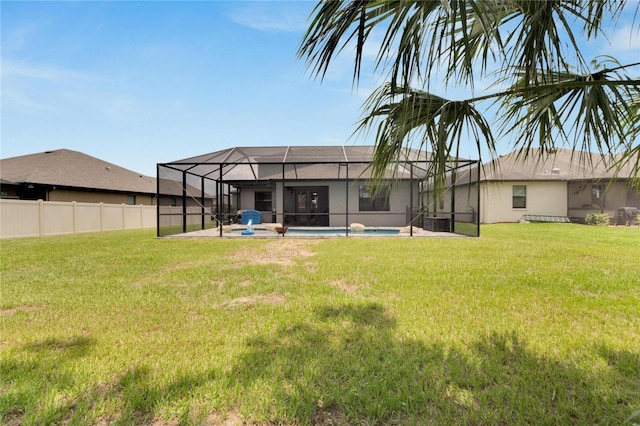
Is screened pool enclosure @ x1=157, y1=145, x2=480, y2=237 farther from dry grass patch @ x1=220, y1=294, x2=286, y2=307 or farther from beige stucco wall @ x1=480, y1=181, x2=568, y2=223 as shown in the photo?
dry grass patch @ x1=220, y1=294, x2=286, y2=307

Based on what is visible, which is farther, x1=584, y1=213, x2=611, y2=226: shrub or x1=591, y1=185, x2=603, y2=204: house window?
x1=591, y1=185, x2=603, y2=204: house window

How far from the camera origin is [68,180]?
52.2ft

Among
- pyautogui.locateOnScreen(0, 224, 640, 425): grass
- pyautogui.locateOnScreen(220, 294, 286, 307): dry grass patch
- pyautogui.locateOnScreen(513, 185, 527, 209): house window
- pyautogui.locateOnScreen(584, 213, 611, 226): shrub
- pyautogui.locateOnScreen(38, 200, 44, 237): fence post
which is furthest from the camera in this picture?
pyautogui.locateOnScreen(513, 185, 527, 209): house window

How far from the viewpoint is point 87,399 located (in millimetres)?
1890

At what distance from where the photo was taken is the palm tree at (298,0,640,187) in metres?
1.53

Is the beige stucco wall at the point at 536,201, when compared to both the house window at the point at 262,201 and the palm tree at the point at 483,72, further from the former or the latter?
the palm tree at the point at 483,72

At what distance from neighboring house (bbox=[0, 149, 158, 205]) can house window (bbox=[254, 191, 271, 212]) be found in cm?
855

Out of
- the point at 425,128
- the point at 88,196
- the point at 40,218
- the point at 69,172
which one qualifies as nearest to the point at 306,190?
the point at 40,218

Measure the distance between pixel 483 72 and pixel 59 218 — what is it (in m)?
16.5

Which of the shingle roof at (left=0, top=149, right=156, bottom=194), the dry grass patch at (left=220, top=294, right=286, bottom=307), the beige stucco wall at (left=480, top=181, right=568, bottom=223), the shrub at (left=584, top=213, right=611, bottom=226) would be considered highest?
the shingle roof at (left=0, top=149, right=156, bottom=194)

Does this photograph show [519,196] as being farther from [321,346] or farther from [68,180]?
[68,180]

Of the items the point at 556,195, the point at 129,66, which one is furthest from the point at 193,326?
the point at 556,195

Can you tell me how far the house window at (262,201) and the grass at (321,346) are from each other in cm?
1469

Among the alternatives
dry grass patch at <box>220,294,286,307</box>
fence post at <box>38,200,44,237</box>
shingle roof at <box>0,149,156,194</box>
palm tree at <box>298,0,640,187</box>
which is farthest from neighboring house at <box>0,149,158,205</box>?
palm tree at <box>298,0,640,187</box>
